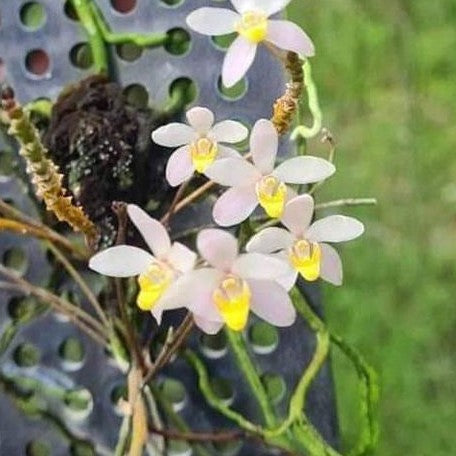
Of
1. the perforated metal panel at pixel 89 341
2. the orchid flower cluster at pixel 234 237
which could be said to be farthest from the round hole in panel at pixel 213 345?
the orchid flower cluster at pixel 234 237

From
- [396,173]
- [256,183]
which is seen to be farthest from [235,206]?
[396,173]

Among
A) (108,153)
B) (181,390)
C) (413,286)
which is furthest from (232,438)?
(413,286)

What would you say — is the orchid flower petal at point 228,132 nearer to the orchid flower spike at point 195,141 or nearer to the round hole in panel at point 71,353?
the orchid flower spike at point 195,141

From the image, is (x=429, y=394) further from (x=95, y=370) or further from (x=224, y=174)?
(x=224, y=174)

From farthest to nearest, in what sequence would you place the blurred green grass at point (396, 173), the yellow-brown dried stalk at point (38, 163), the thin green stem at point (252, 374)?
1. the blurred green grass at point (396, 173)
2. the thin green stem at point (252, 374)
3. the yellow-brown dried stalk at point (38, 163)

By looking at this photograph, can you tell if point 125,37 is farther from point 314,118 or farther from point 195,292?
point 195,292

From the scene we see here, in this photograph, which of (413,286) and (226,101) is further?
(413,286)

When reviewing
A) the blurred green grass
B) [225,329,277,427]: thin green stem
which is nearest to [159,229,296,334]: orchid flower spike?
[225,329,277,427]: thin green stem
